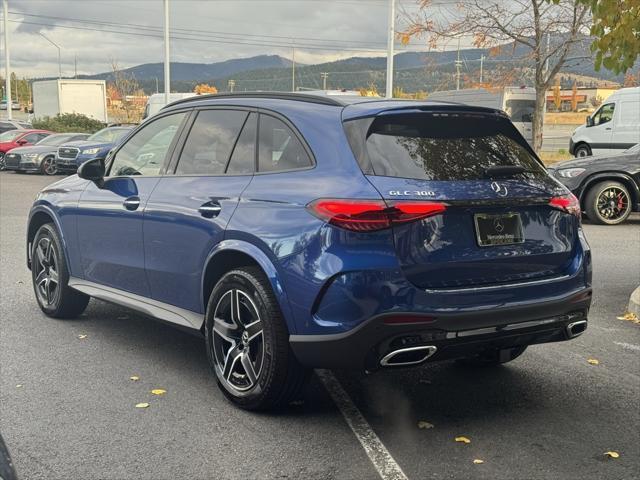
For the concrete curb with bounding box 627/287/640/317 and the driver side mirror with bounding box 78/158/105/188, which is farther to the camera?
the concrete curb with bounding box 627/287/640/317

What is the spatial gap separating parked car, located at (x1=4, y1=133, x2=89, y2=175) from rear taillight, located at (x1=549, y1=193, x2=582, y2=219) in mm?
22321

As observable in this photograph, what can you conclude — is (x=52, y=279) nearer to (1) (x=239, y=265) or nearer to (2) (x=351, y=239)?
(1) (x=239, y=265)

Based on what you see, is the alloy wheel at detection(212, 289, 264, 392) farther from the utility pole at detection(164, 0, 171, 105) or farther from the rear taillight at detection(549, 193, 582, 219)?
the utility pole at detection(164, 0, 171, 105)

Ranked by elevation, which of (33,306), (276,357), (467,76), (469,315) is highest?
(467,76)

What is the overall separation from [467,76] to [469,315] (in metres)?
27.9

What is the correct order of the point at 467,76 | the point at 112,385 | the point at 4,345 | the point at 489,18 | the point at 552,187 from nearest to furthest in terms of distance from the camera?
1. the point at 552,187
2. the point at 112,385
3. the point at 4,345
4. the point at 489,18
5. the point at 467,76

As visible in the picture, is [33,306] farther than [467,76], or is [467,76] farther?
[467,76]

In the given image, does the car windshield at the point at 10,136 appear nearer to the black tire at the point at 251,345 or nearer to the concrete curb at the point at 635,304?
the concrete curb at the point at 635,304

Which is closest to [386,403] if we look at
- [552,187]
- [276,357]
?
[276,357]

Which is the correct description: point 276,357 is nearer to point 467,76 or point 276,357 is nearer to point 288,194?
point 288,194

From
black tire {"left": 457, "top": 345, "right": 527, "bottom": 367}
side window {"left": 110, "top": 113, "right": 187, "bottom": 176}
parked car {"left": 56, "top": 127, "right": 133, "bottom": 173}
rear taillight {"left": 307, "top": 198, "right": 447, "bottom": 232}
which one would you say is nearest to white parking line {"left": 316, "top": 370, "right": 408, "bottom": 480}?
black tire {"left": 457, "top": 345, "right": 527, "bottom": 367}

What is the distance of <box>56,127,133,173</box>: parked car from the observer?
70.2 feet

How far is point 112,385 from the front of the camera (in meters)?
4.69

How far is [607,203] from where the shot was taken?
12961 millimetres
